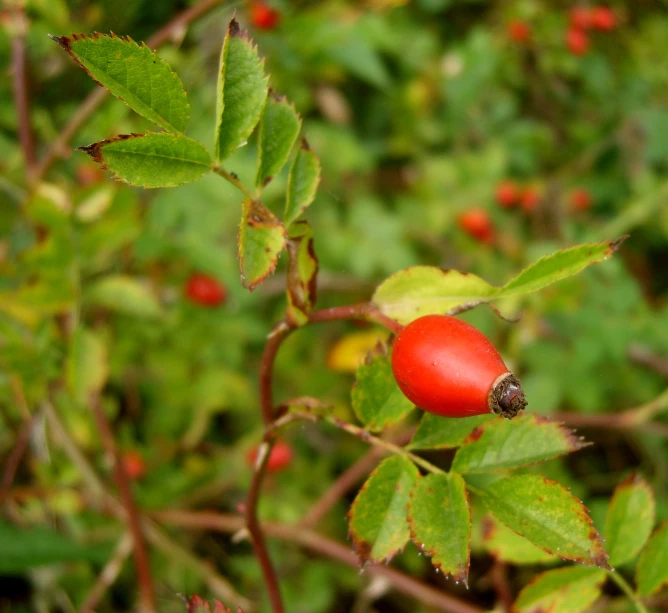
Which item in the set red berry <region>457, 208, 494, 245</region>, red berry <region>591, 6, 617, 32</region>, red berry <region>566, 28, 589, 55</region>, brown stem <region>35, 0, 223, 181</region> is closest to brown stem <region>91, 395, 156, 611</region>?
brown stem <region>35, 0, 223, 181</region>

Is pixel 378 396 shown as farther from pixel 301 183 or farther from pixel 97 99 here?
pixel 97 99

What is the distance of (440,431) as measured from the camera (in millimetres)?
888

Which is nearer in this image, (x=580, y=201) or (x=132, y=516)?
(x=132, y=516)

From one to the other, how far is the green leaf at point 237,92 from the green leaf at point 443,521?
1.61 ft

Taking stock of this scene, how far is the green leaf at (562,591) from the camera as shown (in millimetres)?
1034

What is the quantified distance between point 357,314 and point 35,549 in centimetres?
144

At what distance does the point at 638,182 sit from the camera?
10.6 feet

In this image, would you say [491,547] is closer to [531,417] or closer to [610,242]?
[531,417]

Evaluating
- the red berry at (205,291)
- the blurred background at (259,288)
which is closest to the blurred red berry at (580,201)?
the blurred background at (259,288)

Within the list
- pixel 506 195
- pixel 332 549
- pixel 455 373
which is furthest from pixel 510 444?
pixel 506 195

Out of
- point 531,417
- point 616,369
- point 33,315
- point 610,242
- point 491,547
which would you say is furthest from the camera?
point 616,369

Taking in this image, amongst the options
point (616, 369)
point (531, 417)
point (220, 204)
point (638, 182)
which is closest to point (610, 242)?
point (531, 417)

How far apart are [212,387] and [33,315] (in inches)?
26.9

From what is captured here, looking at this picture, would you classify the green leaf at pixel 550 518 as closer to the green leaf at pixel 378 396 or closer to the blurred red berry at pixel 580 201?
the green leaf at pixel 378 396
